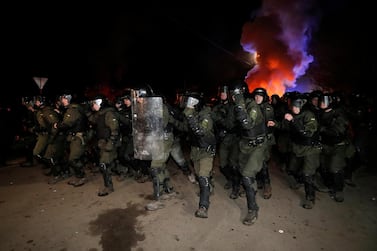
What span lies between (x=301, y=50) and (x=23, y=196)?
27148 mm

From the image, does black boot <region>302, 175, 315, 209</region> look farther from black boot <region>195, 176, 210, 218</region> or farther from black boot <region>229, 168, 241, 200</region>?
black boot <region>195, 176, 210, 218</region>

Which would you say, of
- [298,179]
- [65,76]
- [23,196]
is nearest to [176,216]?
[298,179]

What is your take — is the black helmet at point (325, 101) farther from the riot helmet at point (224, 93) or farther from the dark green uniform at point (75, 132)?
the dark green uniform at point (75, 132)

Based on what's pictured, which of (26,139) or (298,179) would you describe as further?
(26,139)

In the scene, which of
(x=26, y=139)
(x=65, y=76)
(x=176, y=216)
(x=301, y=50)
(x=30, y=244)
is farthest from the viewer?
(x=301, y=50)

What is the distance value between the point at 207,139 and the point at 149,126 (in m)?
1.17

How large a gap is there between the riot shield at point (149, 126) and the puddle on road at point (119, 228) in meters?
1.07

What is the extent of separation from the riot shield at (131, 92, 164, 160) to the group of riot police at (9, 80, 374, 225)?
0.02m

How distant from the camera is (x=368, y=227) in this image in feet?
14.5

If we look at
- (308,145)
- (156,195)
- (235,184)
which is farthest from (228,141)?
(156,195)

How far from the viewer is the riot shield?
5230mm

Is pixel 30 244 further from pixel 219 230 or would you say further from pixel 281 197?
pixel 281 197

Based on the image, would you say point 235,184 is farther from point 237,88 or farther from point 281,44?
point 281,44

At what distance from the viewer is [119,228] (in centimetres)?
451
